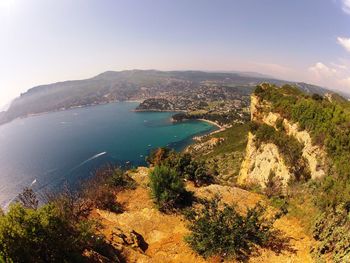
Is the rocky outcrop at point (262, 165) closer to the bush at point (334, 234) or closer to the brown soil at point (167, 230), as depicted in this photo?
the brown soil at point (167, 230)

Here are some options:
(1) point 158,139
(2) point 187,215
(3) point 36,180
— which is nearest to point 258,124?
(2) point 187,215

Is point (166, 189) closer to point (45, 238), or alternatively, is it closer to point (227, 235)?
point (227, 235)

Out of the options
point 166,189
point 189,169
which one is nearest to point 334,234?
point 166,189

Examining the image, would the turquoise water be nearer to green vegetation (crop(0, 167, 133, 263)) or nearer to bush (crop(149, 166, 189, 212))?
bush (crop(149, 166, 189, 212))

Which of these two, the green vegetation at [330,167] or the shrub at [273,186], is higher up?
the green vegetation at [330,167]

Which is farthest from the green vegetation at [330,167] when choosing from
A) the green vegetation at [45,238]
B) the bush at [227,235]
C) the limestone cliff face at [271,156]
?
the green vegetation at [45,238]

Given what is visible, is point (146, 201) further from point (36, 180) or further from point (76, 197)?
point (36, 180)

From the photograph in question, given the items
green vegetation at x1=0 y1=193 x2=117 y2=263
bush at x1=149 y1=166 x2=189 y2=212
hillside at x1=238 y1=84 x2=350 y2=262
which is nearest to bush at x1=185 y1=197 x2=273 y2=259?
hillside at x1=238 y1=84 x2=350 y2=262
